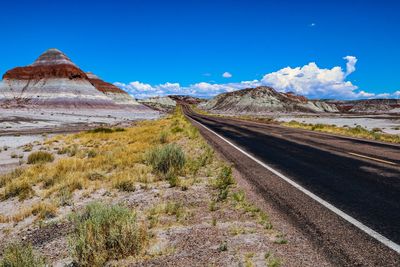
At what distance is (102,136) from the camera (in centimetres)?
2627

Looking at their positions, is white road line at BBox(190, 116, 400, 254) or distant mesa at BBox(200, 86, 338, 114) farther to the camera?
distant mesa at BBox(200, 86, 338, 114)

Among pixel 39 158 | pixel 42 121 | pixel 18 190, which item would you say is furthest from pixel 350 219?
pixel 42 121

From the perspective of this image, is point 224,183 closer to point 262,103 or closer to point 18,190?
point 18,190

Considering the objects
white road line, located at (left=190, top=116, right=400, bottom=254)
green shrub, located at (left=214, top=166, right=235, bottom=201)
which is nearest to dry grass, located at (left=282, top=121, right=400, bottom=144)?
white road line, located at (left=190, top=116, right=400, bottom=254)

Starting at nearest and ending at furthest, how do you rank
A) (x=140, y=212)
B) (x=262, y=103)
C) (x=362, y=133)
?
(x=140, y=212) < (x=362, y=133) < (x=262, y=103)

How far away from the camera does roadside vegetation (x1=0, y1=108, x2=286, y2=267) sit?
14.8 ft

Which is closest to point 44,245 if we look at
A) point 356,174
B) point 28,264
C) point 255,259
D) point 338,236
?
point 28,264

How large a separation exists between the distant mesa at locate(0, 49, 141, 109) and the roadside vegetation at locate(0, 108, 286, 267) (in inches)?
3025

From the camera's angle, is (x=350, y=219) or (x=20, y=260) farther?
(x=350, y=219)

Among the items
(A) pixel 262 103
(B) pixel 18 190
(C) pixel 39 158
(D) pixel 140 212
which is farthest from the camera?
(A) pixel 262 103

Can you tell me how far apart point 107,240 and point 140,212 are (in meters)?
1.88

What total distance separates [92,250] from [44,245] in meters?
1.54

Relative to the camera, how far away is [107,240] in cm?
466

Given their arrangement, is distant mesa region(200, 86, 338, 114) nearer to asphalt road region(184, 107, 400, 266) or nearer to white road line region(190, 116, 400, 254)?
asphalt road region(184, 107, 400, 266)
